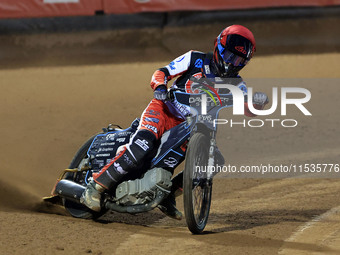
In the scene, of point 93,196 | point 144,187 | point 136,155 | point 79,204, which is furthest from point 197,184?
point 79,204

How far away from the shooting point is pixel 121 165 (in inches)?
300

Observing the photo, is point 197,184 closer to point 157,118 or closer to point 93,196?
point 157,118

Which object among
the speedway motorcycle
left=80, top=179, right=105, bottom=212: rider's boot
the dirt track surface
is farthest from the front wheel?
left=80, top=179, right=105, bottom=212: rider's boot

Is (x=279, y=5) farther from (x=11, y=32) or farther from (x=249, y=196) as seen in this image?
(x=249, y=196)

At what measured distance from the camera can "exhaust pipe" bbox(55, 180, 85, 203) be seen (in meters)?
8.04

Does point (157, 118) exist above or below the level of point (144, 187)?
above

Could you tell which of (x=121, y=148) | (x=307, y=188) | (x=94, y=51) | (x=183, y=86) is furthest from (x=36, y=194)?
(x=94, y=51)

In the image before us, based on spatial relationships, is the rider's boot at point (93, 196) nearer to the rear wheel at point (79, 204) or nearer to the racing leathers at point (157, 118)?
the racing leathers at point (157, 118)

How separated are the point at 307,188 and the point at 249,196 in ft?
2.89

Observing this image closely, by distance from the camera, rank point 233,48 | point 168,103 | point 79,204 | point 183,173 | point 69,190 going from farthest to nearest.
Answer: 1. point 79,204
2. point 69,190
3. point 168,103
4. point 233,48
5. point 183,173

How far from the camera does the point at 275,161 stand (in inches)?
452

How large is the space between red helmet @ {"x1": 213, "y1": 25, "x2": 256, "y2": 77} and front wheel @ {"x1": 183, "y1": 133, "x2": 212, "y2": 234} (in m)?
1.01

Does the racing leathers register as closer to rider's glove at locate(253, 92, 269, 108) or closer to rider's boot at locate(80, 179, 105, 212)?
rider's boot at locate(80, 179, 105, 212)

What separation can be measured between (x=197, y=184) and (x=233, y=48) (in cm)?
162
